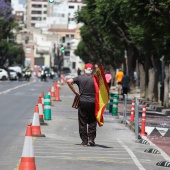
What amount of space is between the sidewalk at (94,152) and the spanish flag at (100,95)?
729mm

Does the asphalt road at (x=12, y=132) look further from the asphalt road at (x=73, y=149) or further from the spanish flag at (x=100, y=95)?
the spanish flag at (x=100, y=95)

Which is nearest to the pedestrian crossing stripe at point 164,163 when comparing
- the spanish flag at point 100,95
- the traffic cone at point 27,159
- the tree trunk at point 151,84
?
the spanish flag at point 100,95

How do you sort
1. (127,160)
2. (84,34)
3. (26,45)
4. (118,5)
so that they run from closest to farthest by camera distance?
(127,160), (118,5), (84,34), (26,45)

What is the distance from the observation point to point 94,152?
17.5 m

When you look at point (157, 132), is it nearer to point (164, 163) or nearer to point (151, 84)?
point (164, 163)

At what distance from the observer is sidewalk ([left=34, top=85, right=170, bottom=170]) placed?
1504cm

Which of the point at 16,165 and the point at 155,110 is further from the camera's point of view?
the point at 155,110

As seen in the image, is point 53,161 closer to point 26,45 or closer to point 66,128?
point 66,128

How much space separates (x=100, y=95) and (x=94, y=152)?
5.42ft

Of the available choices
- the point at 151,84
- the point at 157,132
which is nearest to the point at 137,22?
the point at 157,132

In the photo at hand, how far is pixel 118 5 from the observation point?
132 feet

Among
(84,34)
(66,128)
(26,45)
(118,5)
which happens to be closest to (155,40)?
(118,5)

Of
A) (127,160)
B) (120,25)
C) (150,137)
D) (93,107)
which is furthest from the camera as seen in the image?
(120,25)

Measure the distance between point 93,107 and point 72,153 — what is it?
1.78m
